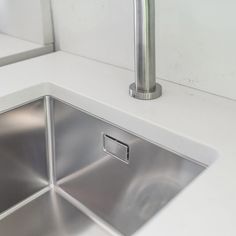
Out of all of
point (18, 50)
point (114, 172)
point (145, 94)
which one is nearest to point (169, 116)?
point (145, 94)

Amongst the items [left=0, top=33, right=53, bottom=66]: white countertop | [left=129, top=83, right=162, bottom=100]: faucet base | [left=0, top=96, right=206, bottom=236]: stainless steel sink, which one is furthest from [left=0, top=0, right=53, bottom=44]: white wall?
[left=129, top=83, right=162, bottom=100]: faucet base

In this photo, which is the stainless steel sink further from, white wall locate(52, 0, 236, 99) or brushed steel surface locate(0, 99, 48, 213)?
white wall locate(52, 0, 236, 99)

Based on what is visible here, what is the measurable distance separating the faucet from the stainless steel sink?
0.34ft

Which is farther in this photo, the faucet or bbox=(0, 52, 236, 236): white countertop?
the faucet

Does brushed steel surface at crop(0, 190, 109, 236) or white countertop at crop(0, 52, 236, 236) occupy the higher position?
white countertop at crop(0, 52, 236, 236)

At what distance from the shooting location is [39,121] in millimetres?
895

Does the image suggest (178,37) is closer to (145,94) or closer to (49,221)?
(145,94)

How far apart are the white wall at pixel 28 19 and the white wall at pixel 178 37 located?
9 centimetres

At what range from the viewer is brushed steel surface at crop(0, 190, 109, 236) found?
87 centimetres

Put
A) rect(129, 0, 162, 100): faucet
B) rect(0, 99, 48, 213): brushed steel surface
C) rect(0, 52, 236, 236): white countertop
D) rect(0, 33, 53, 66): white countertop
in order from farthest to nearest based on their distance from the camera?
1. rect(0, 33, 53, 66): white countertop
2. rect(0, 99, 48, 213): brushed steel surface
3. rect(129, 0, 162, 100): faucet
4. rect(0, 52, 236, 236): white countertop

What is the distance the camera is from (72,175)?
92cm

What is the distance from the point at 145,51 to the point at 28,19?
1.99 ft

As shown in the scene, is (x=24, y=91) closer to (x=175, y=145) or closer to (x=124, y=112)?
(x=124, y=112)

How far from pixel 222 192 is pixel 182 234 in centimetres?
11
